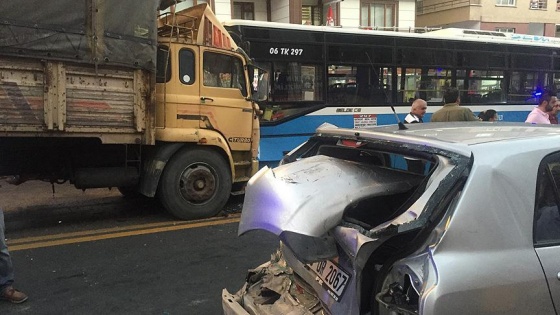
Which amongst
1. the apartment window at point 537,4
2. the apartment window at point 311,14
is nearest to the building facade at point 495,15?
the apartment window at point 537,4

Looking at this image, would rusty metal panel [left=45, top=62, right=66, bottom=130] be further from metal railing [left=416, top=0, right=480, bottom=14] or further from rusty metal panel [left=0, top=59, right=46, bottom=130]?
metal railing [left=416, top=0, right=480, bottom=14]

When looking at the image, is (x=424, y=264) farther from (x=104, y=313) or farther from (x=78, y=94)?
(x=78, y=94)

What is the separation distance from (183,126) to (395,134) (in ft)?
14.7

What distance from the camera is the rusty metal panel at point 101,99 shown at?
18.9ft

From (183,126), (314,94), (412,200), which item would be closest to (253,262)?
(183,126)

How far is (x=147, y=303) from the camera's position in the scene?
402 centimetres

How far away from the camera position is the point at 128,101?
6141 millimetres

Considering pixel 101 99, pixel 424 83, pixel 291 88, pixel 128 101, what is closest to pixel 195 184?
pixel 128 101

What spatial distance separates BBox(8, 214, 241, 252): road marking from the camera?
5.57 meters

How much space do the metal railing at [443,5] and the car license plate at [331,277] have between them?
23.9 metres

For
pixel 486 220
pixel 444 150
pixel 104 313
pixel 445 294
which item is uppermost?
pixel 444 150

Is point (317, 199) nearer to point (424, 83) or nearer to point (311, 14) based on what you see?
point (424, 83)

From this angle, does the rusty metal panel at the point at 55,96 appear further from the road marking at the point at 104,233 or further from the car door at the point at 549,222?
the car door at the point at 549,222

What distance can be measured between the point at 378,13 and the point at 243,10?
552 centimetres
